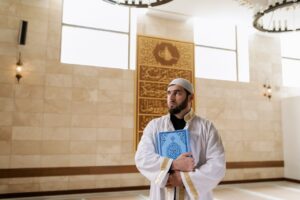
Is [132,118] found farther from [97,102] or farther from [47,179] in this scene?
[47,179]

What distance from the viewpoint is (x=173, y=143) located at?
2012 mm

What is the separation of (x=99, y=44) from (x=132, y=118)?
6.44ft

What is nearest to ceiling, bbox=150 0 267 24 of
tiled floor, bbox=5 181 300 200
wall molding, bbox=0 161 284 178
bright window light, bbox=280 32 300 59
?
bright window light, bbox=280 32 300 59

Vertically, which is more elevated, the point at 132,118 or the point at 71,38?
the point at 71,38

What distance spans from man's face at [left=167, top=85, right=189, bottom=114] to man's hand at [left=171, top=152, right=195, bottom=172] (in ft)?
1.34

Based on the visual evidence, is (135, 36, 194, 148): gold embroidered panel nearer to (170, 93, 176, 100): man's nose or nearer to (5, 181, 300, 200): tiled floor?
(5, 181, 300, 200): tiled floor

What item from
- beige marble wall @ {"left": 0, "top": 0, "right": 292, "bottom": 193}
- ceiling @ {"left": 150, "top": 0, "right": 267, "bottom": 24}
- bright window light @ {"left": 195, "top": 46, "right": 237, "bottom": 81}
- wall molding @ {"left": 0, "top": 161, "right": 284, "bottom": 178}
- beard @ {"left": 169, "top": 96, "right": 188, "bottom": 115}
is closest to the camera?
Answer: beard @ {"left": 169, "top": 96, "right": 188, "bottom": 115}

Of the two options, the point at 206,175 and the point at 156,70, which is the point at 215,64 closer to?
the point at 156,70

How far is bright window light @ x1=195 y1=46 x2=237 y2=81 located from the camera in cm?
749

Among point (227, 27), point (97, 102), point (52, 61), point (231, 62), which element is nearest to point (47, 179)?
point (97, 102)

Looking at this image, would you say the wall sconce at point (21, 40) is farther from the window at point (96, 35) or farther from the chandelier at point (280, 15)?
the chandelier at point (280, 15)

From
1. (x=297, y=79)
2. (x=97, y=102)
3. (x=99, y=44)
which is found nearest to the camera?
(x=97, y=102)

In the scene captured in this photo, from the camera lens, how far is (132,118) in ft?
20.6

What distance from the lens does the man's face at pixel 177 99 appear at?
2176mm
